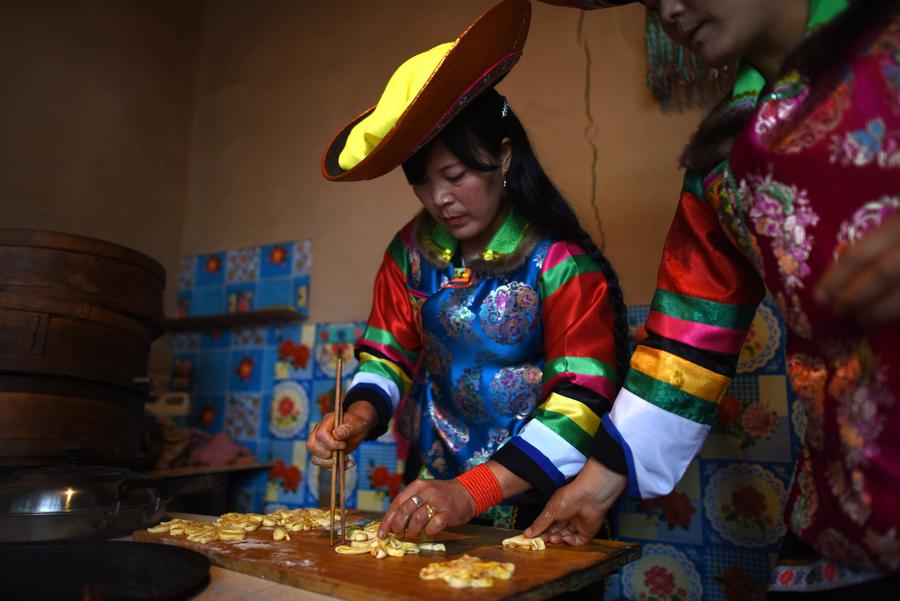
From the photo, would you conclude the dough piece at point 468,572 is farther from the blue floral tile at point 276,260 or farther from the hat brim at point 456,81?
the blue floral tile at point 276,260

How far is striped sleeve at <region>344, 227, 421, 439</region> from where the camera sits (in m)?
1.71

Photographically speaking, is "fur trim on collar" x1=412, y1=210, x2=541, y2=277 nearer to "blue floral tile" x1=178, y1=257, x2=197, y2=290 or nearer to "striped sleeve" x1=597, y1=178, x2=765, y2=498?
"striped sleeve" x1=597, y1=178, x2=765, y2=498

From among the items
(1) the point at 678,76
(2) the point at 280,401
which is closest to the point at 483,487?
(1) the point at 678,76

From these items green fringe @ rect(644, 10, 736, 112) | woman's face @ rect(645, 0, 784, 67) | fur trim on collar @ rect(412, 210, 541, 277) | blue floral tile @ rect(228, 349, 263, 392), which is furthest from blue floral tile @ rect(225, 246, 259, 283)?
woman's face @ rect(645, 0, 784, 67)

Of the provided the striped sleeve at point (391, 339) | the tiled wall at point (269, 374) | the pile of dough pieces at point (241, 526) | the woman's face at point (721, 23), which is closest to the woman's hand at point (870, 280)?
the woman's face at point (721, 23)

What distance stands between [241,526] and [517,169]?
3.38 feet

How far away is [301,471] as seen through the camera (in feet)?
9.12

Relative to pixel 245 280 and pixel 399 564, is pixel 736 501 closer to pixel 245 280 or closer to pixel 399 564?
pixel 399 564

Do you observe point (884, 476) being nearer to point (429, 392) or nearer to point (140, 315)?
point (429, 392)

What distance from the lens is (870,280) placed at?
58cm

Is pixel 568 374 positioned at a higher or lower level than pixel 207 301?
lower

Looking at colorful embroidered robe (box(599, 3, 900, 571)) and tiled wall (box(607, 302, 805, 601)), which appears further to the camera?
tiled wall (box(607, 302, 805, 601))

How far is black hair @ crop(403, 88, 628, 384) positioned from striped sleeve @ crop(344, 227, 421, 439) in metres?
0.31

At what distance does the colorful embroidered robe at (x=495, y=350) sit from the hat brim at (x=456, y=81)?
1.05ft
